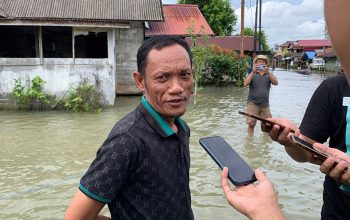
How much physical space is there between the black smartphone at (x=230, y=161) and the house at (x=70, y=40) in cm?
1122

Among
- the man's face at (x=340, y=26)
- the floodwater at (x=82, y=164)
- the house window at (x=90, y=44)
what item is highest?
the house window at (x=90, y=44)

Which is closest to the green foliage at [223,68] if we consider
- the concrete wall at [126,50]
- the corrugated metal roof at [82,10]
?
the concrete wall at [126,50]

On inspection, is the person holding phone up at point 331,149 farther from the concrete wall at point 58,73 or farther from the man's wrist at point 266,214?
the concrete wall at point 58,73

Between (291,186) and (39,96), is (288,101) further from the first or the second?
(291,186)

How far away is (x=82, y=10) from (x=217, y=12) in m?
25.5

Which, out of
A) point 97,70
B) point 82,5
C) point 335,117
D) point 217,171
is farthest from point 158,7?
point 335,117

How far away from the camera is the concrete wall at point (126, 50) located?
1591cm

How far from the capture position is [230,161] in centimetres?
152

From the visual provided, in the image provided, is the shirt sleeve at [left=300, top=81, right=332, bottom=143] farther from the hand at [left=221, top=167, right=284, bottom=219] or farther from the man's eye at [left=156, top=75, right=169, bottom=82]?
the hand at [left=221, top=167, right=284, bottom=219]

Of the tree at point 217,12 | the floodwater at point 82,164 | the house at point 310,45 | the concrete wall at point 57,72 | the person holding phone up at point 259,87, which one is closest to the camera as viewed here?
the floodwater at point 82,164

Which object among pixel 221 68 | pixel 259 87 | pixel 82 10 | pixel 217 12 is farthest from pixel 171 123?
pixel 217 12

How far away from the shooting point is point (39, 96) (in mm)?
11945

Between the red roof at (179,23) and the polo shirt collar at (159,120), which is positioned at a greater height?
the red roof at (179,23)

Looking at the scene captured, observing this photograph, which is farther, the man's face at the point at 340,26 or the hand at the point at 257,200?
the hand at the point at 257,200
